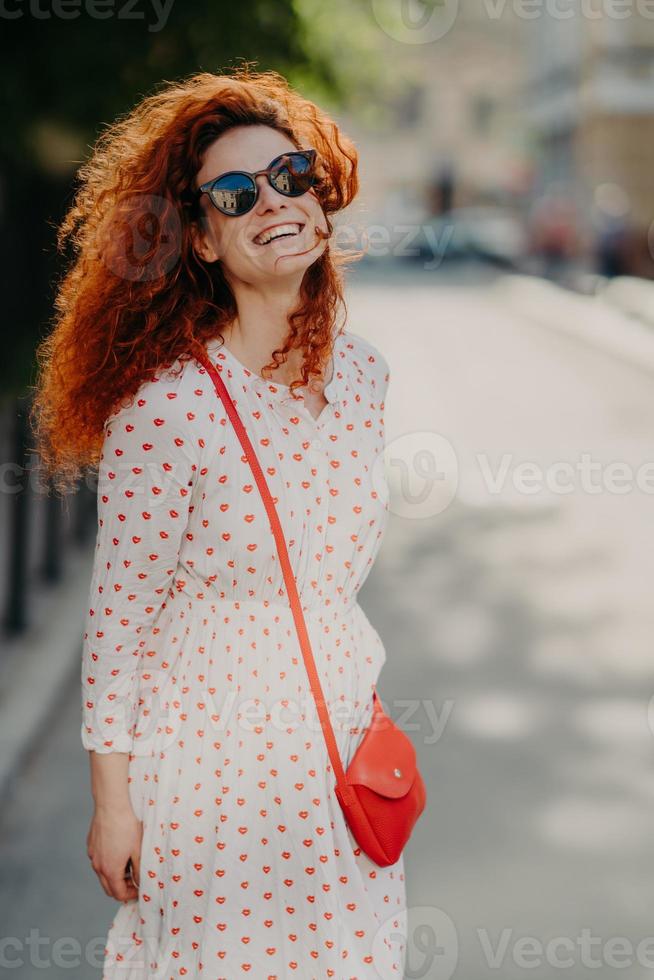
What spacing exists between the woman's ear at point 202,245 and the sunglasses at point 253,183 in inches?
1.9

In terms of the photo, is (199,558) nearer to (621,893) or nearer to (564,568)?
(621,893)

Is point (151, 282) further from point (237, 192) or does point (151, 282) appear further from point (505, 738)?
point (505, 738)

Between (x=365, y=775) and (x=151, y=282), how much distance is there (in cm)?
87

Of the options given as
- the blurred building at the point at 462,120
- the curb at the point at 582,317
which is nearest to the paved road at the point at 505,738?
the curb at the point at 582,317

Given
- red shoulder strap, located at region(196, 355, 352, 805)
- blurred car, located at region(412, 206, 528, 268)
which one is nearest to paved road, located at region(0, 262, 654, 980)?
red shoulder strap, located at region(196, 355, 352, 805)

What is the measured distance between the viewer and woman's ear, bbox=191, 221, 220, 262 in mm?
2156

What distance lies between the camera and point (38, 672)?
17.8ft

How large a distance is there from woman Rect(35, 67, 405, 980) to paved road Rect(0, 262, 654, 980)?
154 cm

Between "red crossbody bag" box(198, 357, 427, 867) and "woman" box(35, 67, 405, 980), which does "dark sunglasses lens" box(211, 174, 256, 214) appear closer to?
"woman" box(35, 67, 405, 980)

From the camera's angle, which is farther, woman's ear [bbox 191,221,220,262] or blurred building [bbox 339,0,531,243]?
blurred building [bbox 339,0,531,243]

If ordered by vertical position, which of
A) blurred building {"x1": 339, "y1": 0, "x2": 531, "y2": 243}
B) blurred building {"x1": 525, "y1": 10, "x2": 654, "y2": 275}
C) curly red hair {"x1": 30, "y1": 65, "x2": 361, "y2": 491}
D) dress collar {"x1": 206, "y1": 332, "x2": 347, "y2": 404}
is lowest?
dress collar {"x1": 206, "y1": 332, "x2": 347, "y2": 404}

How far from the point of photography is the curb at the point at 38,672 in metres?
4.73

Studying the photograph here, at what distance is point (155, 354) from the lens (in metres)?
2.06

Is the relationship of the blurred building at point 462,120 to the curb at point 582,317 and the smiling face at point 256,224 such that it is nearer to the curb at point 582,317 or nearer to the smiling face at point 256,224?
the curb at point 582,317
